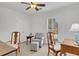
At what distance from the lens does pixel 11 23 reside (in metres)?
1.81

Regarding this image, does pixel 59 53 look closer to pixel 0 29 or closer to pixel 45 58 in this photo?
pixel 45 58

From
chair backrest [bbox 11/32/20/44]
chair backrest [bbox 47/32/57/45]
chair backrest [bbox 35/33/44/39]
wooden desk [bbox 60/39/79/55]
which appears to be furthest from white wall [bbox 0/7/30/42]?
wooden desk [bbox 60/39/79/55]

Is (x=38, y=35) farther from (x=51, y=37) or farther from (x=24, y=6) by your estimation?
(x=24, y=6)

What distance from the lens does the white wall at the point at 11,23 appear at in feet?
5.74

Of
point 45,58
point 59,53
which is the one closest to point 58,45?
point 59,53

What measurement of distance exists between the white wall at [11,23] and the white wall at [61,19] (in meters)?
0.16

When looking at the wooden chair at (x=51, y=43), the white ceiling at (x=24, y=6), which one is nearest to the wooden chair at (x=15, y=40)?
the white ceiling at (x=24, y=6)

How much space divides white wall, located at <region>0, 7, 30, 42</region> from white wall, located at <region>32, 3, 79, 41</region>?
0.52 feet

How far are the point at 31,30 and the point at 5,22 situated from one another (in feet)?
1.57

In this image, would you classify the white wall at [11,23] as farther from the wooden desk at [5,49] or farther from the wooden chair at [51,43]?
the wooden chair at [51,43]

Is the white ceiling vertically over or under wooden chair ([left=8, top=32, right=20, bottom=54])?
over

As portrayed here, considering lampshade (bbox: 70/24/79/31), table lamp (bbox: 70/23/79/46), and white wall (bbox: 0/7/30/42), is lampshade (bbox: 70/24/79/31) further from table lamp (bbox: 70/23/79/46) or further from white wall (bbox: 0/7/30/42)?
Answer: white wall (bbox: 0/7/30/42)

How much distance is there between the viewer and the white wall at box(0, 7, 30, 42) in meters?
1.75

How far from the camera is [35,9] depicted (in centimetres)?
181
